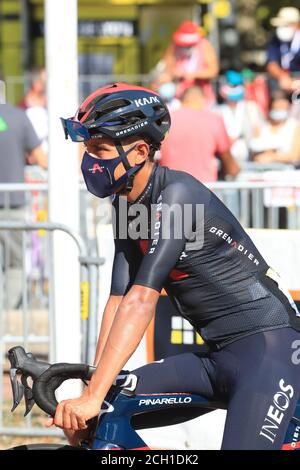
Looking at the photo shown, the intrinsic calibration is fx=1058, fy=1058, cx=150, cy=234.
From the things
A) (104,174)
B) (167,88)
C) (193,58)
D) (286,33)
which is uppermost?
(286,33)

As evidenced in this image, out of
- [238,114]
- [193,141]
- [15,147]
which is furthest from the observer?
[238,114]

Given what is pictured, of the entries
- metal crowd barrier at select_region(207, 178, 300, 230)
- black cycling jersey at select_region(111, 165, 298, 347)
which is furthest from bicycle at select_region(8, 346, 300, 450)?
metal crowd barrier at select_region(207, 178, 300, 230)

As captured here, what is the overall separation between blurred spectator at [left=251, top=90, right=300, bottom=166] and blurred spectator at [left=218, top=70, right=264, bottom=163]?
2.69 ft

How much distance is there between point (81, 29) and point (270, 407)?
15509 millimetres

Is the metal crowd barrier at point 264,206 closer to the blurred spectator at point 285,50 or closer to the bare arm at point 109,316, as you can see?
the bare arm at point 109,316

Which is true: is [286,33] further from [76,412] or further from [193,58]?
[76,412]

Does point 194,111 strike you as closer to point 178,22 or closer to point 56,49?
point 56,49

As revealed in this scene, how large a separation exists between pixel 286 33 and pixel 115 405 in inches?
482

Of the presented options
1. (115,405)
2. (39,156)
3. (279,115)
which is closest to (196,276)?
(115,405)

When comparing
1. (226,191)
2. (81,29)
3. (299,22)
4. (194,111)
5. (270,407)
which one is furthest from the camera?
(81,29)

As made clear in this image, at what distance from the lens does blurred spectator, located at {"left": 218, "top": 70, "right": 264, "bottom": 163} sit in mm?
14094

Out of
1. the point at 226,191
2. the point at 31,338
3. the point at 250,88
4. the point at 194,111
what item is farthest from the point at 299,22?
the point at 31,338

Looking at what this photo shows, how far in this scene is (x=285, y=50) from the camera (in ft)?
50.7

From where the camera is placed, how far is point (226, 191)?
8430 millimetres
